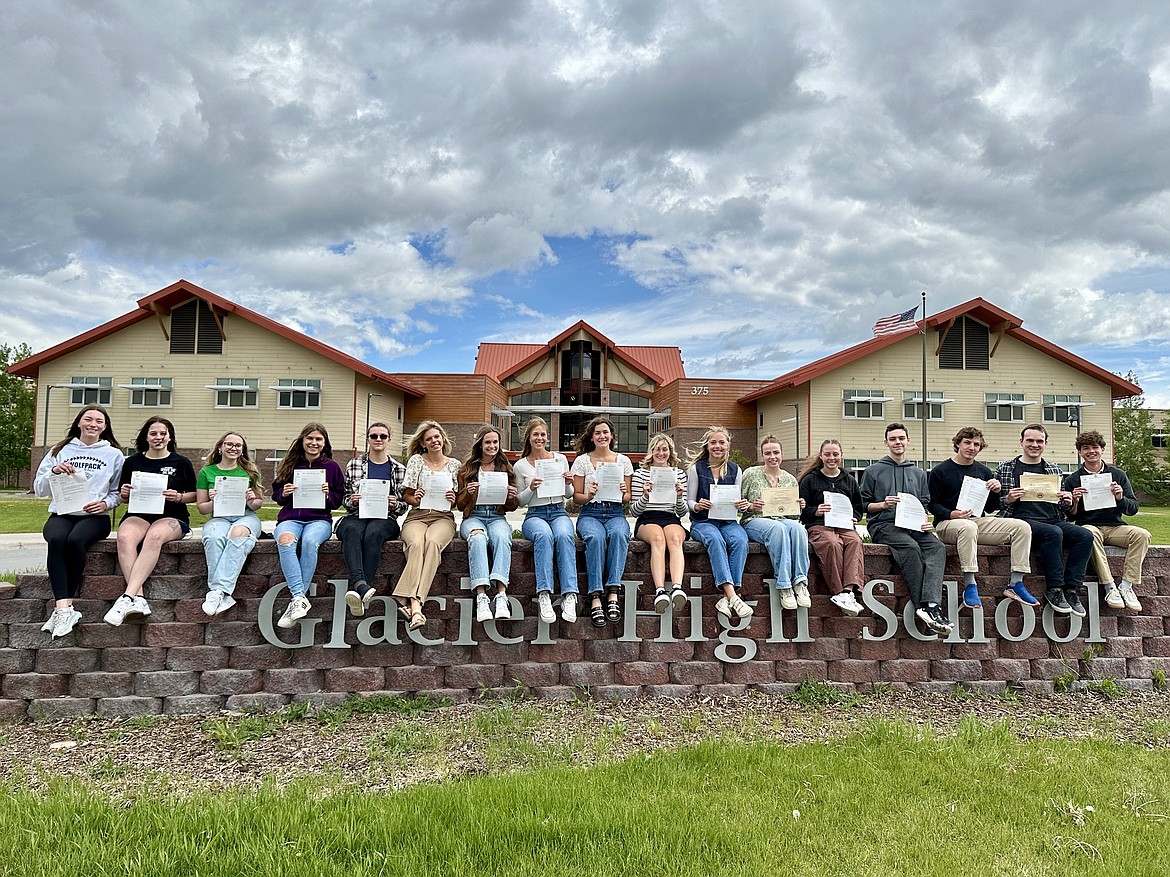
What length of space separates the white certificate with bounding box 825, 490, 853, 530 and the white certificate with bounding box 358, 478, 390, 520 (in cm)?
329

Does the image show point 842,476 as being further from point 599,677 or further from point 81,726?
point 81,726

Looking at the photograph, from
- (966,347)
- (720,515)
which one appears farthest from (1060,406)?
(720,515)

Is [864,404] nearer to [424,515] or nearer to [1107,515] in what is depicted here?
[1107,515]

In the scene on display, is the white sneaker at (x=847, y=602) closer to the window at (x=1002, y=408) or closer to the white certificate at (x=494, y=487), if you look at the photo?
the white certificate at (x=494, y=487)

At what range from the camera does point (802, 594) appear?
A: 5.20 meters

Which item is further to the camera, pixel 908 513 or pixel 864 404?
pixel 864 404

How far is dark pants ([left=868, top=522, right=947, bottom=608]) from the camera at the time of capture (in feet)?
17.5

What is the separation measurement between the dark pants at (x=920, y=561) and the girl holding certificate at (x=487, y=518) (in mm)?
2925

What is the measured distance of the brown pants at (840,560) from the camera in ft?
17.4

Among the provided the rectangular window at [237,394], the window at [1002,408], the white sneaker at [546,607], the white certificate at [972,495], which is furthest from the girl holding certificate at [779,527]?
the window at [1002,408]

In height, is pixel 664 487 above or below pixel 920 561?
above

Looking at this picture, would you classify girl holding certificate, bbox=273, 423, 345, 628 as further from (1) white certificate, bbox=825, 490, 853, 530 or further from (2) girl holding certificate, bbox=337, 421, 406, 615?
(1) white certificate, bbox=825, 490, 853, 530

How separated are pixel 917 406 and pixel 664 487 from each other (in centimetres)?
3027

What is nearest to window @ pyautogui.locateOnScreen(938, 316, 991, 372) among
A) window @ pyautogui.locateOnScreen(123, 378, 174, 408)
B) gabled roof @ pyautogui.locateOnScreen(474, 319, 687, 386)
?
gabled roof @ pyautogui.locateOnScreen(474, 319, 687, 386)
